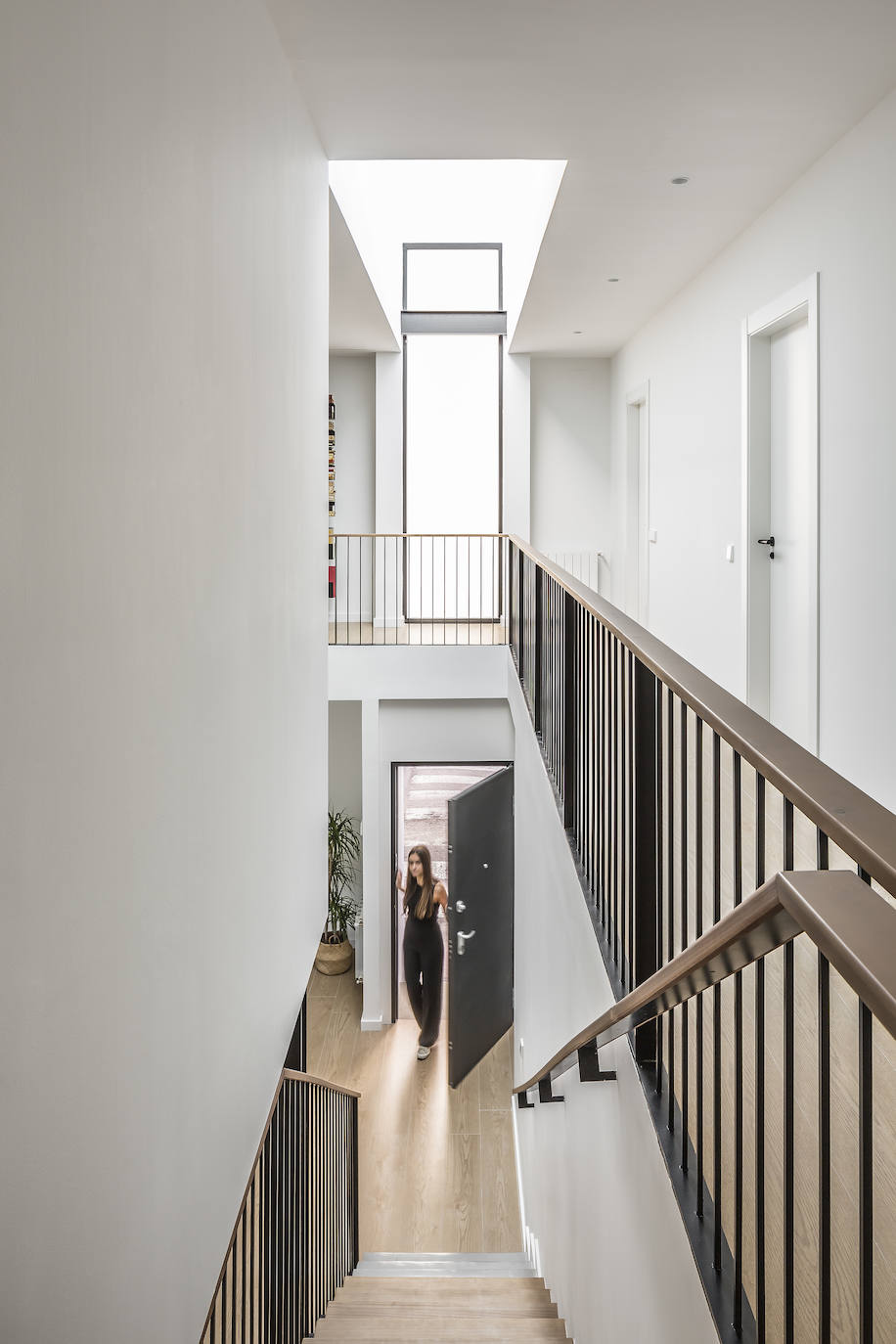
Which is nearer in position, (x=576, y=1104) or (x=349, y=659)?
(x=576, y=1104)

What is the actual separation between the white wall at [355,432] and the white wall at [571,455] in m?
1.56

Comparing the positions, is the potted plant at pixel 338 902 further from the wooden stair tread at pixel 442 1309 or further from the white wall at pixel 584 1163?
the wooden stair tread at pixel 442 1309

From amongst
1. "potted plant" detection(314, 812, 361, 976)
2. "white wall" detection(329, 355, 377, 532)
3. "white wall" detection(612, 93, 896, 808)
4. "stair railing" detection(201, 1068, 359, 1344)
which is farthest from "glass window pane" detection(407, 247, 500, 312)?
"stair railing" detection(201, 1068, 359, 1344)

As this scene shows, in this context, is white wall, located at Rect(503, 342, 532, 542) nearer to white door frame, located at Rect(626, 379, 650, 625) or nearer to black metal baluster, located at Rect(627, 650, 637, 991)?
white door frame, located at Rect(626, 379, 650, 625)

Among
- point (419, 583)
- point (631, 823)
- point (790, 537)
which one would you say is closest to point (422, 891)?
point (419, 583)

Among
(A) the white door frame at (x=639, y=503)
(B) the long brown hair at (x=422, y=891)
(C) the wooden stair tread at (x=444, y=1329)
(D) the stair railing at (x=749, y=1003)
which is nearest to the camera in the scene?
(D) the stair railing at (x=749, y=1003)

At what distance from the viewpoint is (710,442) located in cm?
555

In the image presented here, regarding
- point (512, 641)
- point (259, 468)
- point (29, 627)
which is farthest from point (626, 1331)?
point (512, 641)

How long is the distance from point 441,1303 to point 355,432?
7120mm

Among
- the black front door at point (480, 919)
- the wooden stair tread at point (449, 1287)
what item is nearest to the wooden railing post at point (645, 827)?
the wooden stair tread at point (449, 1287)

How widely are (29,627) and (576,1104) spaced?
2795 millimetres

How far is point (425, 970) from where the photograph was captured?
23.4 ft

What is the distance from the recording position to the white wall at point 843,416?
3428mm

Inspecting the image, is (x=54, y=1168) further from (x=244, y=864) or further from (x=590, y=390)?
(x=590, y=390)
